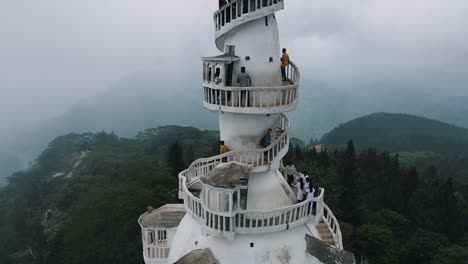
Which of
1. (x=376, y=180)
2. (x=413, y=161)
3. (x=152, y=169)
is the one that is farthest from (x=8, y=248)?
(x=413, y=161)

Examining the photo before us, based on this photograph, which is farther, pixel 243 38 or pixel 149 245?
pixel 149 245

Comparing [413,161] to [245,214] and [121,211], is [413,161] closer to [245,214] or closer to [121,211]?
[121,211]

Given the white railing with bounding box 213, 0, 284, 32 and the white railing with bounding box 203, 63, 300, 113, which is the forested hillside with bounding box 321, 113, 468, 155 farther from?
the white railing with bounding box 213, 0, 284, 32

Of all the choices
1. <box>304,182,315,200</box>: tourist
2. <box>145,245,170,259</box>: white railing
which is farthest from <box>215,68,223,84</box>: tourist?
<box>145,245,170,259</box>: white railing

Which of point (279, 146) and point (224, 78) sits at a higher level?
point (224, 78)

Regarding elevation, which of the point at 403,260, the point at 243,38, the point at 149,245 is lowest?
the point at 403,260

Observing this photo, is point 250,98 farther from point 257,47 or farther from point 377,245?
point 377,245
